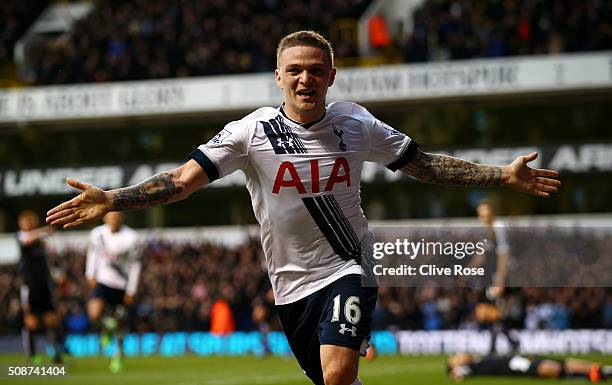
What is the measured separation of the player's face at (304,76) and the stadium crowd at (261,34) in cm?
2561

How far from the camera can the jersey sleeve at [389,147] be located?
6.64 metres

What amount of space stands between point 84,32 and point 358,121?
3196 centimetres

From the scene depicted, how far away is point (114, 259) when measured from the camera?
679 inches

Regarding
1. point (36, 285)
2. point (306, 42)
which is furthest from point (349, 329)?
point (36, 285)

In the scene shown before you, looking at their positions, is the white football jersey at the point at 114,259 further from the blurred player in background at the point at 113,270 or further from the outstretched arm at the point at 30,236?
the outstretched arm at the point at 30,236

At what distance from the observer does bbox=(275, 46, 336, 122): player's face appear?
629 cm

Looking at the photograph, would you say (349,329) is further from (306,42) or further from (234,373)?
(234,373)

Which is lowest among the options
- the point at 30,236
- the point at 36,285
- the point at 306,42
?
the point at 36,285

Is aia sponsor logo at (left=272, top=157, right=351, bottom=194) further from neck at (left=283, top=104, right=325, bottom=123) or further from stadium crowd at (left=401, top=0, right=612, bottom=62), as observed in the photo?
stadium crowd at (left=401, top=0, right=612, bottom=62)

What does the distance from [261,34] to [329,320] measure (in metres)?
28.5

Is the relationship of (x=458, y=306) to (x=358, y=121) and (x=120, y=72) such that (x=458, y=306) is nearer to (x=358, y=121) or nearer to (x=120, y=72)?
(x=120, y=72)

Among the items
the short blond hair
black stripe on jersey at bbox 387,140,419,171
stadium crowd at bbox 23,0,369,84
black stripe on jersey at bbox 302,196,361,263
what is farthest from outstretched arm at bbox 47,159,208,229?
stadium crowd at bbox 23,0,369,84

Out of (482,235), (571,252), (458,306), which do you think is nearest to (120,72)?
(458,306)

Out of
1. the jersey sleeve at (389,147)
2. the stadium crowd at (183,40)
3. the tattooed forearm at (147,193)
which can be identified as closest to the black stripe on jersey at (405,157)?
the jersey sleeve at (389,147)
